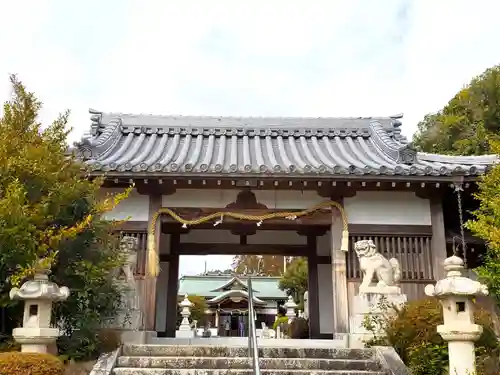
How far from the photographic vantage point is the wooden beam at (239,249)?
12891 millimetres

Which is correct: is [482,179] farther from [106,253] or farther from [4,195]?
[4,195]

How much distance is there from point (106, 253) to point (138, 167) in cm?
203

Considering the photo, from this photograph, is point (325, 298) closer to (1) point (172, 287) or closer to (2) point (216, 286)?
(1) point (172, 287)

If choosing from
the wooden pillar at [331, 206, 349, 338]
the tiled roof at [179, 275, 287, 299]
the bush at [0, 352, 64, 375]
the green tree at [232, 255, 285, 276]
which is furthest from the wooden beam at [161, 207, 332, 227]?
the green tree at [232, 255, 285, 276]

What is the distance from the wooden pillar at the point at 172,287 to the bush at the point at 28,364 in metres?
6.51

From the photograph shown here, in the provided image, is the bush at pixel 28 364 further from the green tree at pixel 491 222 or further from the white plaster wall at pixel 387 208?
the white plaster wall at pixel 387 208

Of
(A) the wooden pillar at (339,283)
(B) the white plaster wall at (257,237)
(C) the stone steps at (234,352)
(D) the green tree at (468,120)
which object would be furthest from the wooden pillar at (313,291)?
(D) the green tree at (468,120)

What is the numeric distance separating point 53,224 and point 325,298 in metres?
7.46

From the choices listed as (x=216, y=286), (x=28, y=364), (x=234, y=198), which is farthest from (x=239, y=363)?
(x=216, y=286)

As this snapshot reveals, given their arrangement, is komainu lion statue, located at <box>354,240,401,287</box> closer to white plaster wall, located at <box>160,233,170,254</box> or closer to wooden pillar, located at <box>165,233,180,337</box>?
wooden pillar, located at <box>165,233,180,337</box>

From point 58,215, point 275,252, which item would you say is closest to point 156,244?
point 58,215

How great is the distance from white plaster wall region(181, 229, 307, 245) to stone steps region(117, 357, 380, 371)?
6.69 metres

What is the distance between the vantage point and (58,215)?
665 cm

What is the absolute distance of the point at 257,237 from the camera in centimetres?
1350
